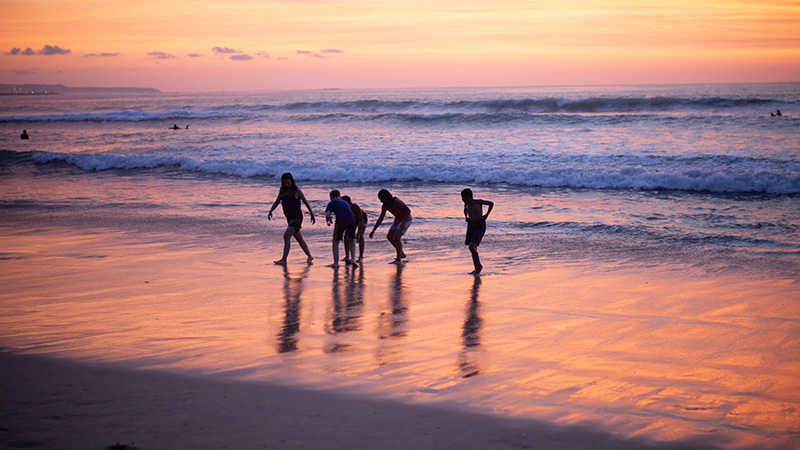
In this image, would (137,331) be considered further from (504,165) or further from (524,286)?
(504,165)

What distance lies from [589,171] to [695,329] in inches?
546

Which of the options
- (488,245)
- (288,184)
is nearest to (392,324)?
(288,184)

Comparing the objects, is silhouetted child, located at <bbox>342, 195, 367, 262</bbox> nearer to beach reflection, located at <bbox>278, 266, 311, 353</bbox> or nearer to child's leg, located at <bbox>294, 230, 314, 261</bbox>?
child's leg, located at <bbox>294, 230, 314, 261</bbox>

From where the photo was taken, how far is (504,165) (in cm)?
2195

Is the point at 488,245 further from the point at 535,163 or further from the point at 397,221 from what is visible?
the point at 535,163

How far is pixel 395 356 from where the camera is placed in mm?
5438

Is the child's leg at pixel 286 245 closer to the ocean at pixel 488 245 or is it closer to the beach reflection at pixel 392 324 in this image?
the ocean at pixel 488 245

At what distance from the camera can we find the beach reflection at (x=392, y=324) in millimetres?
5465

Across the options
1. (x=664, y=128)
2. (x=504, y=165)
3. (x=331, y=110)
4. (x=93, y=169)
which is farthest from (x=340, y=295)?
(x=331, y=110)

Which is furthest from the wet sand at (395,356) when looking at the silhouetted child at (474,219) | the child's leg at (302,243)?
the child's leg at (302,243)

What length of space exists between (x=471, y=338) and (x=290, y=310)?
2.20m

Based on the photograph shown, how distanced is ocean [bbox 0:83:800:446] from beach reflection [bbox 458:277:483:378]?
3 centimetres

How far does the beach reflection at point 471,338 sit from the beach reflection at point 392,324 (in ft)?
1.93

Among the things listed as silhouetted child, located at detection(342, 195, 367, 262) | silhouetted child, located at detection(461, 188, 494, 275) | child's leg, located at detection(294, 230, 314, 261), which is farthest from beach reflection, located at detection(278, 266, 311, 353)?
silhouetted child, located at detection(461, 188, 494, 275)
